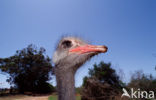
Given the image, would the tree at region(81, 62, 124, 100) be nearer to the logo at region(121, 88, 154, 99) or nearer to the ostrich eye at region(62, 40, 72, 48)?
the logo at region(121, 88, 154, 99)

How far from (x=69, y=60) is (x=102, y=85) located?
6927 millimetres

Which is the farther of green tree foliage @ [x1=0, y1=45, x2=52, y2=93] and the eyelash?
green tree foliage @ [x1=0, y1=45, x2=52, y2=93]

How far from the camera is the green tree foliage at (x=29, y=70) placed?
21.9 meters

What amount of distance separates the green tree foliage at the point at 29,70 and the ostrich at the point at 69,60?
64.2ft

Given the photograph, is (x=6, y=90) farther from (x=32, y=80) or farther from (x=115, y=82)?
(x=115, y=82)

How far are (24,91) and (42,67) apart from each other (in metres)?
4.94

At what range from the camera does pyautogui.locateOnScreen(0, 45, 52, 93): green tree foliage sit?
863 inches

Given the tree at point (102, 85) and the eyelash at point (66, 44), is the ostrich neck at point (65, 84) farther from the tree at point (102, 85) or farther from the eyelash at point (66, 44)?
the tree at point (102, 85)

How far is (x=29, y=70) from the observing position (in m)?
22.5

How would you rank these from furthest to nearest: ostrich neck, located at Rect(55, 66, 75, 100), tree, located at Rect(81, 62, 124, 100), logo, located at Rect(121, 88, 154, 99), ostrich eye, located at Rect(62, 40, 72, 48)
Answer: tree, located at Rect(81, 62, 124, 100) < logo, located at Rect(121, 88, 154, 99) < ostrich eye, located at Rect(62, 40, 72, 48) < ostrich neck, located at Rect(55, 66, 75, 100)

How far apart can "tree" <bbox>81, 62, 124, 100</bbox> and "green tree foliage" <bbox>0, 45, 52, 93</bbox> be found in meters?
12.5

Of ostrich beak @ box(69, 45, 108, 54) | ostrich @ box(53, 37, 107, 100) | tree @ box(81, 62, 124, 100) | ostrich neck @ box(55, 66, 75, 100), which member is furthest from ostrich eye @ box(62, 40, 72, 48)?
tree @ box(81, 62, 124, 100)

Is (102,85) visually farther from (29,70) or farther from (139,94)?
(29,70)

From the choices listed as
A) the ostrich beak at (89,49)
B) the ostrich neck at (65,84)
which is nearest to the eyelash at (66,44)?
the ostrich beak at (89,49)
